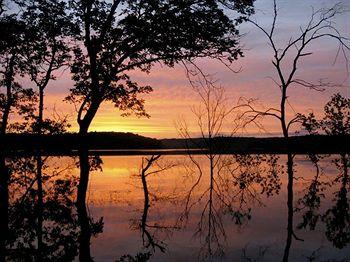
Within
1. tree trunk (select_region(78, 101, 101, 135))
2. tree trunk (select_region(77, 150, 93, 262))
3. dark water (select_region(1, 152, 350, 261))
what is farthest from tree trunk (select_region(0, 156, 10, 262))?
tree trunk (select_region(78, 101, 101, 135))

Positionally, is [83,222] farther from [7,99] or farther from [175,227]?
[7,99]

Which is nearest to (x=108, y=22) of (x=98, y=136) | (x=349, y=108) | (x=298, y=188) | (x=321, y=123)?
(x=298, y=188)

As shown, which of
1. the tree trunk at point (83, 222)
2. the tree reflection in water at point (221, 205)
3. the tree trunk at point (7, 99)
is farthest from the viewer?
the tree trunk at point (7, 99)

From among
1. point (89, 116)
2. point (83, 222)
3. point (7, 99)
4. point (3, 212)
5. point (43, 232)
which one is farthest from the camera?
point (7, 99)

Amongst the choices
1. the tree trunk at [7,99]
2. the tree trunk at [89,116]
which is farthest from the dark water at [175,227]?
the tree trunk at [7,99]

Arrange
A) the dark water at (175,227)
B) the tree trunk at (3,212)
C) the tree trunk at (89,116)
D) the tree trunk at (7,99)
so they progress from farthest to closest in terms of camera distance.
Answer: the tree trunk at (7,99) < the tree trunk at (89,116) < the dark water at (175,227) < the tree trunk at (3,212)

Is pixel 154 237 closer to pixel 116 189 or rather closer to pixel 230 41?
pixel 230 41

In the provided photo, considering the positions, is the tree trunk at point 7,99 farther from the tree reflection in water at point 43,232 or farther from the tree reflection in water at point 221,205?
the tree reflection in water at point 221,205

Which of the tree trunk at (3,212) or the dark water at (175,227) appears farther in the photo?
the dark water at (175,227)

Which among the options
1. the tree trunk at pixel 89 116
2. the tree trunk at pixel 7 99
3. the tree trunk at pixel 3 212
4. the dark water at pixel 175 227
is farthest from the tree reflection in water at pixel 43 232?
the tree trunk at pixel 7 99

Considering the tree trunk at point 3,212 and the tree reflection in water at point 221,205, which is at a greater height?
the tree trunk at point 3,212

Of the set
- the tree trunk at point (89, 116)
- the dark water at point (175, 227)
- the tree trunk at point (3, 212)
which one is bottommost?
the dark water at point (175, 227)

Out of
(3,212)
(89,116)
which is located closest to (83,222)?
(3,212)

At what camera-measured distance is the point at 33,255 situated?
13.8m
